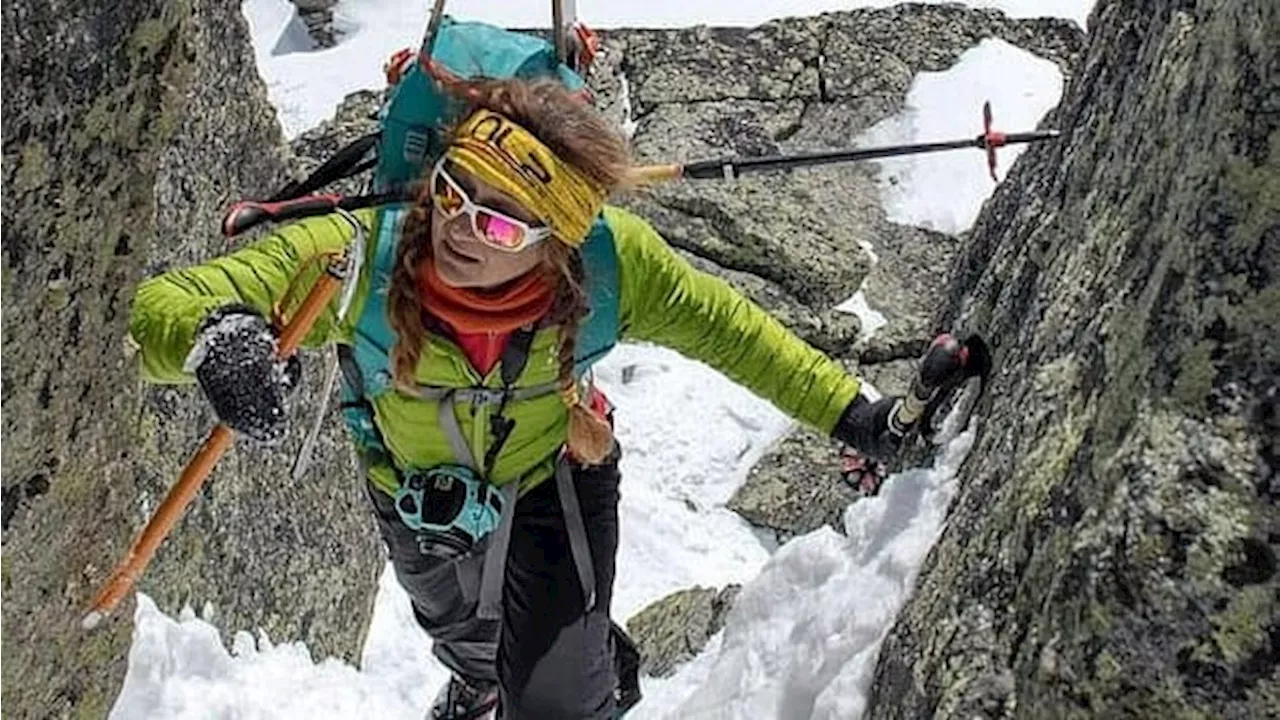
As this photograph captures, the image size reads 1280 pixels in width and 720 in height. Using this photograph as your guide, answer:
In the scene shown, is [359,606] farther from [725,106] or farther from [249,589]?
[725,106]

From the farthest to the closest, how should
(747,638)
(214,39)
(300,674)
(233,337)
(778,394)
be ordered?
(214,39) < (300,674) < (747,638) < (778,394) < (233,337)

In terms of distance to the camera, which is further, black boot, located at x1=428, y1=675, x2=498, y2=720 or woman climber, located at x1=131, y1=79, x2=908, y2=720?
black boot, located at x1=428, y1=675, x2=498, y2=720

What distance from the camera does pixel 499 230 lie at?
4211 millimetres

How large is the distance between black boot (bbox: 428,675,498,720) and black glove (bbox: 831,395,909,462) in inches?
68.7

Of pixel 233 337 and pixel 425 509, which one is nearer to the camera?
pixel 233 337

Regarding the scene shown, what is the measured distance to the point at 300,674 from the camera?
271 inches

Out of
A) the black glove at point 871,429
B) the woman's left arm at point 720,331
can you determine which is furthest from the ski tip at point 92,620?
the black glove at point 871,429

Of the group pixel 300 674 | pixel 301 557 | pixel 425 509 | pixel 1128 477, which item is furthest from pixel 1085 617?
pixel 301 557

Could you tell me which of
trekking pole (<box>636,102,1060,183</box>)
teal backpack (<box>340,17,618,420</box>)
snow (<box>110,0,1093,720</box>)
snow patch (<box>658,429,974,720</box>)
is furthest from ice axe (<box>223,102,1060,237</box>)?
snow (<box>110,0,1093,720</box>)

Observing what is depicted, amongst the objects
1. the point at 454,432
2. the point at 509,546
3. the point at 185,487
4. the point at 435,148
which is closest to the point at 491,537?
the point at 509,546

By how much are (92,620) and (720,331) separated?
1.84 m

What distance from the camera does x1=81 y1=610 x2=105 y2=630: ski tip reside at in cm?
411

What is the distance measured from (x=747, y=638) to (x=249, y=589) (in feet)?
8.91

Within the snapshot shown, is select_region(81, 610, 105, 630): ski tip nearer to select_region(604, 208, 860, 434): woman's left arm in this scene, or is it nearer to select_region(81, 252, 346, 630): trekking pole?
select_region(81, 252, 346, 630): trekking pole
